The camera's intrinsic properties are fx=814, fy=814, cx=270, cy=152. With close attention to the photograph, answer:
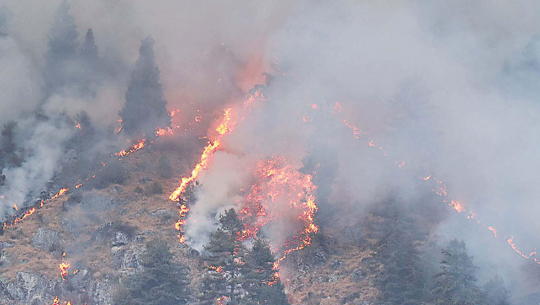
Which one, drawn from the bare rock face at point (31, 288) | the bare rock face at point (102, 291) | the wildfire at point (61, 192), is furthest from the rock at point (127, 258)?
the wildfire at point (61, 192)

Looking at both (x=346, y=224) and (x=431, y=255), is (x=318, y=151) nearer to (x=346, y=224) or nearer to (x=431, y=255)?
(x=346, y=224)

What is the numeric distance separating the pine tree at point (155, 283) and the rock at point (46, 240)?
13.2 meters

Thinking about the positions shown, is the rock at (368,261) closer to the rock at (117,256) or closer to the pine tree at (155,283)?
the pine tree at (155,283)

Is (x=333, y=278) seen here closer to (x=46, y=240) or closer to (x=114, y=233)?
(x=114, y=233)

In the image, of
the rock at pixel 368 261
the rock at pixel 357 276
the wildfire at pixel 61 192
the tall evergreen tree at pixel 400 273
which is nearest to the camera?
the tall evergreen tree at pixel 400 273

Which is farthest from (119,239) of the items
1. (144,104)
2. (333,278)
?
(333,278)

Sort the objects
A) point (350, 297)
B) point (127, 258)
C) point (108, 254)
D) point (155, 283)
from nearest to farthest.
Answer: point (155, 283), point (350, 297), point (127, 258), point (108, 254)

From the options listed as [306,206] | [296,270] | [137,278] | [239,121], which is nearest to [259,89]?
[239,121]

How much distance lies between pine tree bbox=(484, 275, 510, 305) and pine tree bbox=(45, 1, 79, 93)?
200 feet

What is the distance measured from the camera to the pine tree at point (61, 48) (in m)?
108

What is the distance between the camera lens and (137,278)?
74250mm

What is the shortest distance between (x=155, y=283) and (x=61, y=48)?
154 feet

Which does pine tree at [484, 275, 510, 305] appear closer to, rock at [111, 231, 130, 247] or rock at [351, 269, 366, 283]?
rock at [351, 269, 366, 283]

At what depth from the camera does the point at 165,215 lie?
89812 mm
